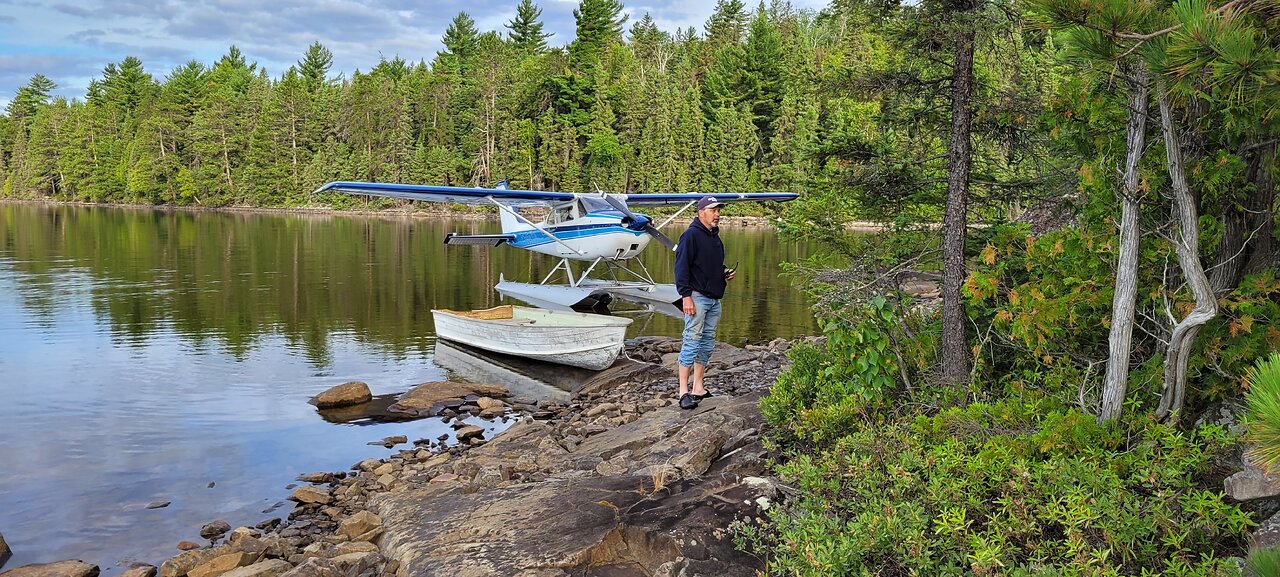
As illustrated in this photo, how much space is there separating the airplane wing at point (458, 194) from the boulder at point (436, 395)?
5645 mm

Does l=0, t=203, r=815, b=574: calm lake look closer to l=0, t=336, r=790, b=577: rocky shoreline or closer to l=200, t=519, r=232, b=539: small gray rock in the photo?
l=200, t=519, r=232, b=539: small gray rock

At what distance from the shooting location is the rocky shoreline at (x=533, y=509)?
409 centimetres

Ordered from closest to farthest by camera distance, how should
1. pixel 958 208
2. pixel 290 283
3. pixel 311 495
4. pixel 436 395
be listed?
pixel 958 208 < pixel 311 495 < pixel 436 395 < pixel 290 283

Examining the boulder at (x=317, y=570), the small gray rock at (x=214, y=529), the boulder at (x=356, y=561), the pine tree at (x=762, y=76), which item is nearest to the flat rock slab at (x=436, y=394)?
the small gray rock at (x=214, y=529)

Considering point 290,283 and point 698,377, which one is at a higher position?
point 698,377

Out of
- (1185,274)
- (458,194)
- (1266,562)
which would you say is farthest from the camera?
(458,194)

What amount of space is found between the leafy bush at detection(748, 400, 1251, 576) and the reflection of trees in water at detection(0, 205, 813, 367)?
1119 cm

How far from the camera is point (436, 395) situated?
35.9 feet

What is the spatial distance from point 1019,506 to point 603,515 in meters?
2.17

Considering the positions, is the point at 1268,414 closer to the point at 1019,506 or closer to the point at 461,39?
the point at 1019,506

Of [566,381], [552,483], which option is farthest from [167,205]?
[552,483]

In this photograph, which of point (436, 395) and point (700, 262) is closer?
point (700, 262)

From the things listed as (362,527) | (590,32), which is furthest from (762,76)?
(362,527)

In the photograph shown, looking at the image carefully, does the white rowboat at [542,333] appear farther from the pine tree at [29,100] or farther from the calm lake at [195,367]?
the pine tree at [29,100]
